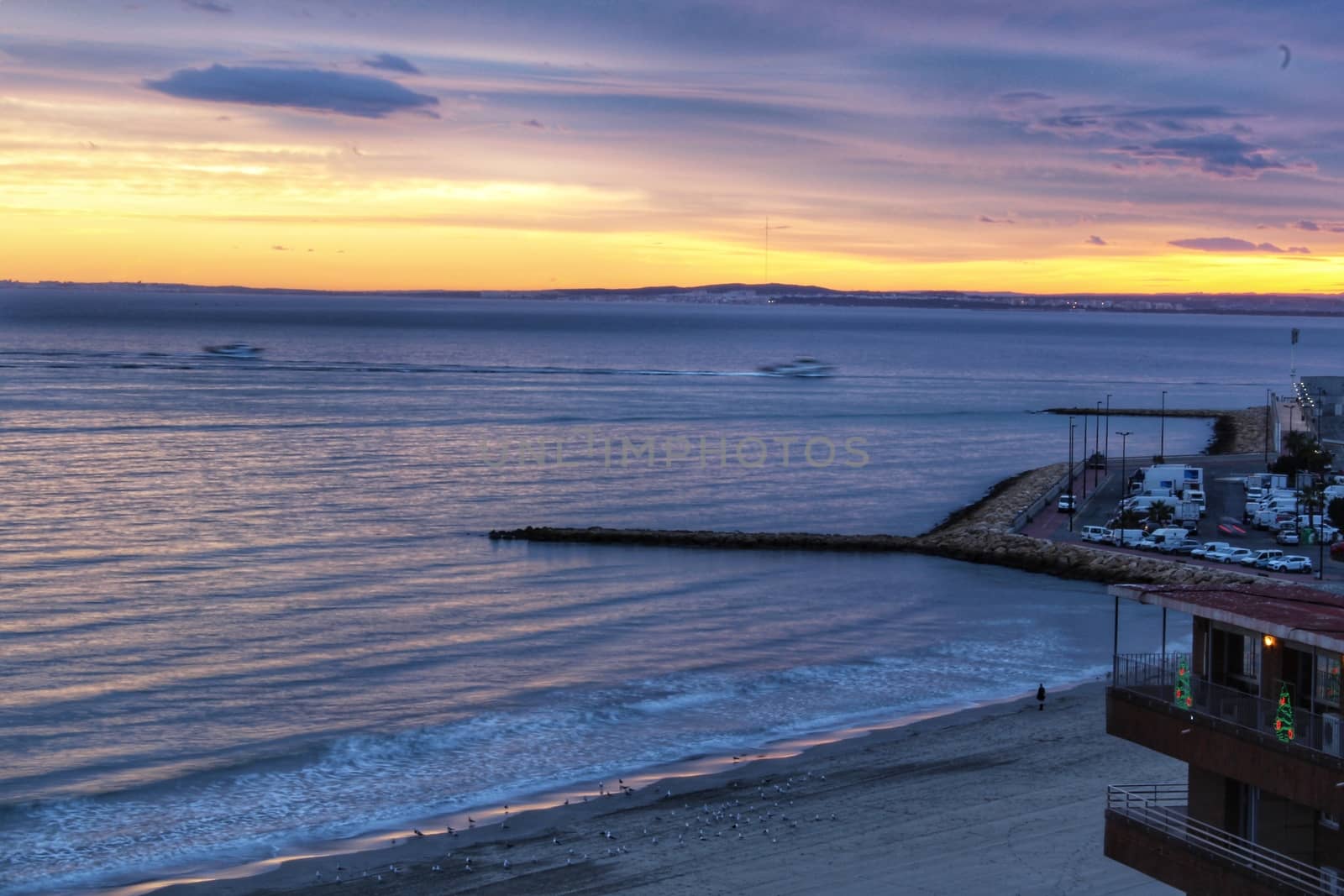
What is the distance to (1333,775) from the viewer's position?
34.5 ft

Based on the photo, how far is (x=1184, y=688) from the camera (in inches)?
472

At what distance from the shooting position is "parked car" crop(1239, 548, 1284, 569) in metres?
41.3

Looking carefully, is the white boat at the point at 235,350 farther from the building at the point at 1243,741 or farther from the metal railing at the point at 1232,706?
the building at the point at 1243,741

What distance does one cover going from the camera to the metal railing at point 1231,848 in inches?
429

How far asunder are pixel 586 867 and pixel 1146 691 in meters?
9.07

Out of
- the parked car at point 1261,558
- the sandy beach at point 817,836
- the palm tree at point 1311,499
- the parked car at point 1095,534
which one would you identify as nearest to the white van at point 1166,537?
the parked car at point 1095,534

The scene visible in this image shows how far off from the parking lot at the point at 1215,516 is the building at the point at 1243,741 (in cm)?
2907

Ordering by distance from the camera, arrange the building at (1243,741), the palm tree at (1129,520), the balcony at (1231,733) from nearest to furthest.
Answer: the balcony at (1231,733), the building at (1243,741), the palm tree at (1129,520)

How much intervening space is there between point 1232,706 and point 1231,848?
1.22 m

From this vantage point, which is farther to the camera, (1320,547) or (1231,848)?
(1320,547)

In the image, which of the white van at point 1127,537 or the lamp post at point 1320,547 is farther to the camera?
the white van at point 1127,537

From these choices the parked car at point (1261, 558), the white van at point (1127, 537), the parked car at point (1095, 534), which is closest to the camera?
the parked car at point (1261, 558)

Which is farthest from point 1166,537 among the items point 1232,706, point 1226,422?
point 1226,422

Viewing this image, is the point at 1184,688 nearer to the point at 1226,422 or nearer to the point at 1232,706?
the point at 1232,706
